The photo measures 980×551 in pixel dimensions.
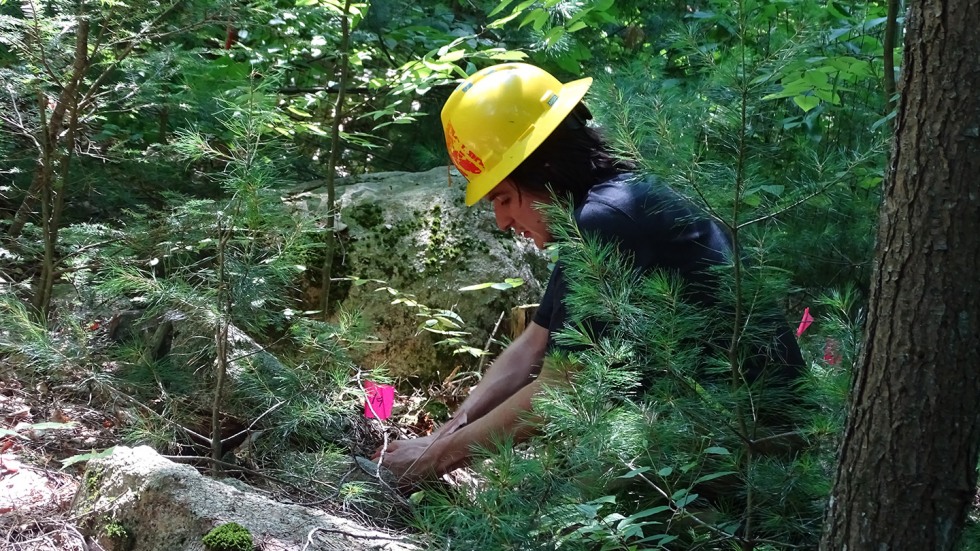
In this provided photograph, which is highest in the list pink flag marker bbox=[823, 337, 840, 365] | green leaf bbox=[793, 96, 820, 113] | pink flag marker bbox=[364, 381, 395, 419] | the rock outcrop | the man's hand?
green leaf bbox=[793, 96, 820, 113]

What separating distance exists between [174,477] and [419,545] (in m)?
0.70

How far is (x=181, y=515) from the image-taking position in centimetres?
215

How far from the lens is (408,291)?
418 centimetres

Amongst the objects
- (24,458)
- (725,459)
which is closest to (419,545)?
(725,459)

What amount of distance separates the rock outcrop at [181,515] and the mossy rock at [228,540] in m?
0.06

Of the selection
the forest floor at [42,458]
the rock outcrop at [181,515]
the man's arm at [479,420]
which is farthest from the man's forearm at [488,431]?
the forest floor at [42,458]

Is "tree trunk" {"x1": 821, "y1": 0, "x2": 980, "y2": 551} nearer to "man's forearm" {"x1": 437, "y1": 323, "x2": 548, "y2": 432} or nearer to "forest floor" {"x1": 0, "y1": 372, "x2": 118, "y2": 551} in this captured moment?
"man's forearm" {"x1": 437, "y1": 323, "x2": 548, "y2": 432}

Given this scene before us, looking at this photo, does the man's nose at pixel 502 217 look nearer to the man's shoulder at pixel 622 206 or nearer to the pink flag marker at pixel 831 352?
the man's shoulder at pixel 622 206

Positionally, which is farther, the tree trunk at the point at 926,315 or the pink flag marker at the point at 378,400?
the pink flag marker at the point at 378,400

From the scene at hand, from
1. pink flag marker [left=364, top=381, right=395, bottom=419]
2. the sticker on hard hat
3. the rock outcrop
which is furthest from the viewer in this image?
pink flag marker [left=364, top=381, right=395, bottom=419]

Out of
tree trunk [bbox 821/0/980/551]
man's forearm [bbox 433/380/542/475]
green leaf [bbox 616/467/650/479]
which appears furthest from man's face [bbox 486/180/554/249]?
tree trunk [bbox 821/0/980/551]

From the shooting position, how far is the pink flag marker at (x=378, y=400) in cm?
299

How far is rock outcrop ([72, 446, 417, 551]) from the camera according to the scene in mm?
2121

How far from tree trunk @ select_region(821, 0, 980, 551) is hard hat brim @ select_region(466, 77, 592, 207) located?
4.61 feet
